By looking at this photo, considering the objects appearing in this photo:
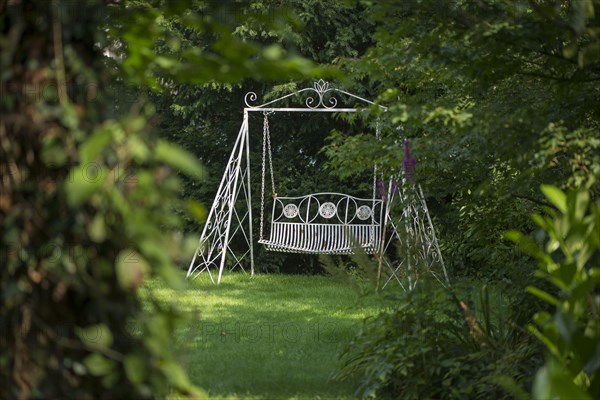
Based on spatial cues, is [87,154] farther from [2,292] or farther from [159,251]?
[2,292]

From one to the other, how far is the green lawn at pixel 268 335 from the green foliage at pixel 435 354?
8.0 inches

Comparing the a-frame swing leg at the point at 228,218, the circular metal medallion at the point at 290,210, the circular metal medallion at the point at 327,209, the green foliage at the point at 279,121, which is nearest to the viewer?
the a-frame swing leg at the point at 228,218

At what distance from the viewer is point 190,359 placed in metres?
4.30

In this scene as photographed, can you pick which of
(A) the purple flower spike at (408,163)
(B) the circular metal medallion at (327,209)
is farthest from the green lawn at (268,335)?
(B) the circular metal medallion at (327,209)

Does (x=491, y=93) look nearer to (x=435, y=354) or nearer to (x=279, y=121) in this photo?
(x=435, y=354)

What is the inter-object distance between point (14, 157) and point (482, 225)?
343 cm

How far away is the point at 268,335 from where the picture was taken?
5.21 meters

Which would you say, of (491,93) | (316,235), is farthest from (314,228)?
(491,93)

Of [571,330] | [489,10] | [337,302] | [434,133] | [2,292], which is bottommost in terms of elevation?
[337,302]

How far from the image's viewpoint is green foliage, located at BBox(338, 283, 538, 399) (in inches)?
120

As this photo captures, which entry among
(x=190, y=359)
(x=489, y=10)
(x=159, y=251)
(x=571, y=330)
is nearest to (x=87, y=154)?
(x=159, y=251)

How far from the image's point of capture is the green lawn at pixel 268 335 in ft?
12.3

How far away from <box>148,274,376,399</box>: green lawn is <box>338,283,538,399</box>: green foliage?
20 cm

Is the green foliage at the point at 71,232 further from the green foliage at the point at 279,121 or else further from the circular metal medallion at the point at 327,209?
the green foliage at the point at 279,121
